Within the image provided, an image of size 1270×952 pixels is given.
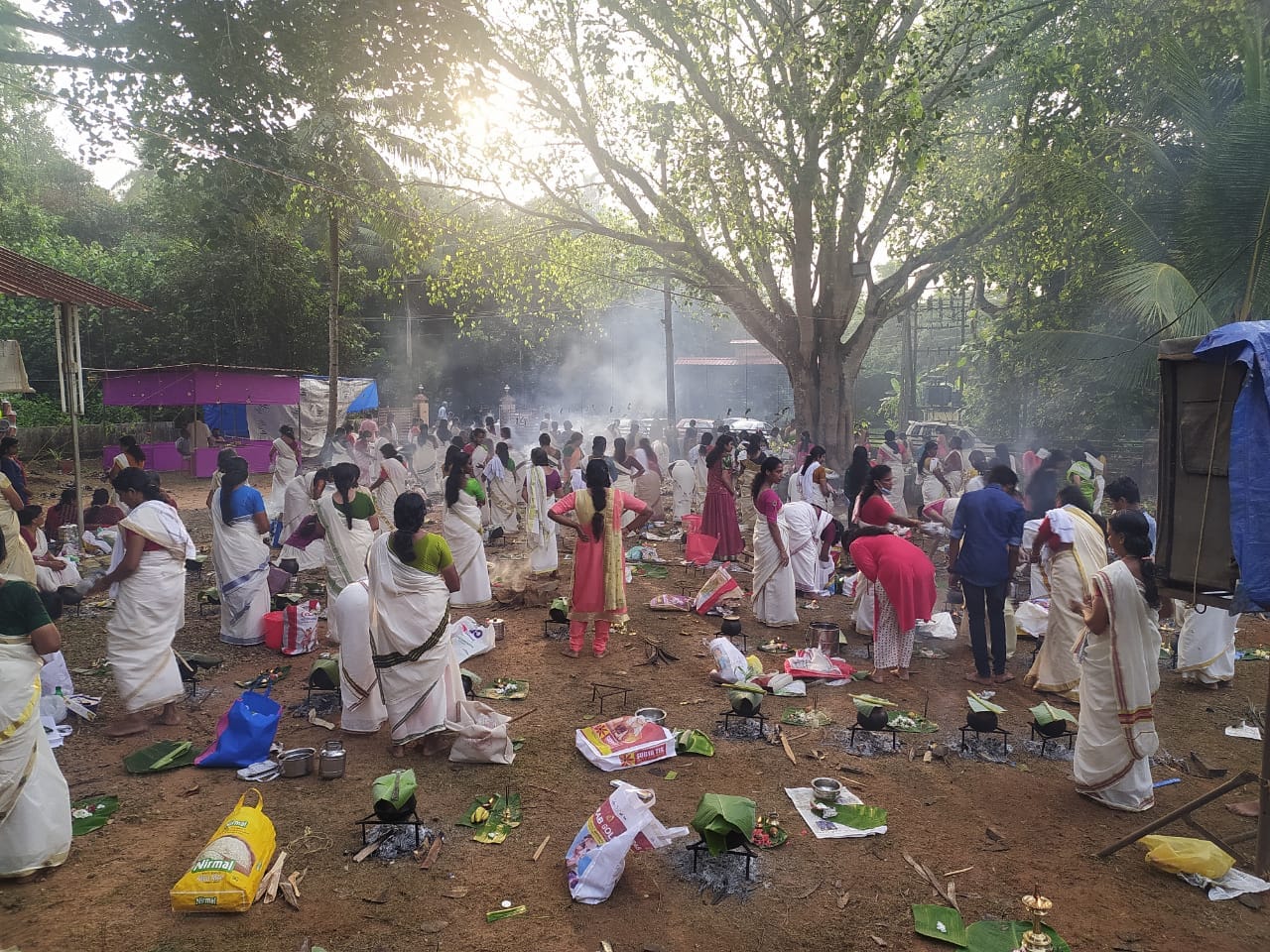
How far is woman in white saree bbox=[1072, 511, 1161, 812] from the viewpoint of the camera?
4.84 metres

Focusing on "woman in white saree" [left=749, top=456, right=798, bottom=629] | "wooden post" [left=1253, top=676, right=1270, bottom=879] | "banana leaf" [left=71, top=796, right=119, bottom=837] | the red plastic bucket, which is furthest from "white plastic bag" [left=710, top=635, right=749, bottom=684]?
"banana leaf" [left=71, top=796, right=119, bottom=837]

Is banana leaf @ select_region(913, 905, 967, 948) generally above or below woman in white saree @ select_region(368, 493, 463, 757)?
below

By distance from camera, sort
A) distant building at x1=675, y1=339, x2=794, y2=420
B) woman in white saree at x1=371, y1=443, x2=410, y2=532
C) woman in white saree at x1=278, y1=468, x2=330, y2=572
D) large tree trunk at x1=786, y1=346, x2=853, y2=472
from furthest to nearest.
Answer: distant building at x1=675, y1=339, x2=794, y2=420, large tree trunk at x1=786, y1=346, x2=853, y2=472, woman in white saree at x1=371, y1=443, x2=410, y2=532, woman in white saree at x1=278, y1=468, x2=330, y2=572

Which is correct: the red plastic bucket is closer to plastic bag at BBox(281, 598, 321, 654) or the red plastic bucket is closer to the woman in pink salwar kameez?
plastic bag at BBox(281, 598, 321, 654)

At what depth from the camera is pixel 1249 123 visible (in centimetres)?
1075

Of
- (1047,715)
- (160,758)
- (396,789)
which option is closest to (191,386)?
(160,758)

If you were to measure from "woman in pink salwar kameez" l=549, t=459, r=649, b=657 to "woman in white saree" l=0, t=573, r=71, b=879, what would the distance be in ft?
13.7

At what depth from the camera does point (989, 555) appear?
7082 mm

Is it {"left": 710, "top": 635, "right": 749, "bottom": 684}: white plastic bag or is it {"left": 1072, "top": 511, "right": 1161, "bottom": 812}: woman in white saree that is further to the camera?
{"left": 710, "top": 635, "right": 749, "bottom": 684}: white plastic bag

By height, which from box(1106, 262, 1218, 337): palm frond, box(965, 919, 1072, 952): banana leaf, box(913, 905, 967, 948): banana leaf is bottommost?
box(965, 919, 1072, 952): banana leaf

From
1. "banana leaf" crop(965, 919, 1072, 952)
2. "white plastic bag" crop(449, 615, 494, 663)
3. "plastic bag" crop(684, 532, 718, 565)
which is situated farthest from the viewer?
"plastic bag" crop(684, 532, 718, 565)

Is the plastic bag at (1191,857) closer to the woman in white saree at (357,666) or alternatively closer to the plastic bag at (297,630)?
the woman in white saree at (357,666)

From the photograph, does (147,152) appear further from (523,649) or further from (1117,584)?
(1117,584)

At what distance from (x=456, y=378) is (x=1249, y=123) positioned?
31.4 meters
